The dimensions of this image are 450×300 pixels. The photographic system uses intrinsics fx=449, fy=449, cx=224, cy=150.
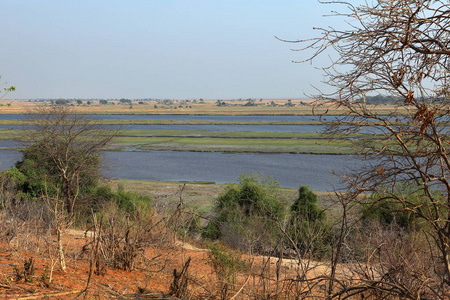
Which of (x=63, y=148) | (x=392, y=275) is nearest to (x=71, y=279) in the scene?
(x=392, y=275)

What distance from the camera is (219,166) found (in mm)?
42781

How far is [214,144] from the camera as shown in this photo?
5959 cm

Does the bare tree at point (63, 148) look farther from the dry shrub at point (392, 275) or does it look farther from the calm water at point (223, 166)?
the dry shrub at point (392, 275)

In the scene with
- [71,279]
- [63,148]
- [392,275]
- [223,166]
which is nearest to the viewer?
[392,275]

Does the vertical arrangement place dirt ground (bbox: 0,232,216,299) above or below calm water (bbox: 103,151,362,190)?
above

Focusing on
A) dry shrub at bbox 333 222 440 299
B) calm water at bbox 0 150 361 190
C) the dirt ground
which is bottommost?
calm water at bbox 0 150 361 190

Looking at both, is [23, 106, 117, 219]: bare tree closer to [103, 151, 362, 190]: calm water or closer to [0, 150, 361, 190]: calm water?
[103, 151, 362, 190]: calm water

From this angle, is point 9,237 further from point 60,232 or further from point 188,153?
point 188,153

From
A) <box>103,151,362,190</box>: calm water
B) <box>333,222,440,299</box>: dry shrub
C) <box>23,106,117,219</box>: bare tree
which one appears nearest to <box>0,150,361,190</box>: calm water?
<box>103,151,362,190</box>: calm water

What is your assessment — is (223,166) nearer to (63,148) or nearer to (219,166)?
(219,166)

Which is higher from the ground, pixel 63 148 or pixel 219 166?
pixel 63 148

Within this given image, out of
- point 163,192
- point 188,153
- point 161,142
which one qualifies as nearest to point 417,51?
point 163,192

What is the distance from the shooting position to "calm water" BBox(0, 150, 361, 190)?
35875mm

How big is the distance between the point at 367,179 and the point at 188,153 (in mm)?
47661
